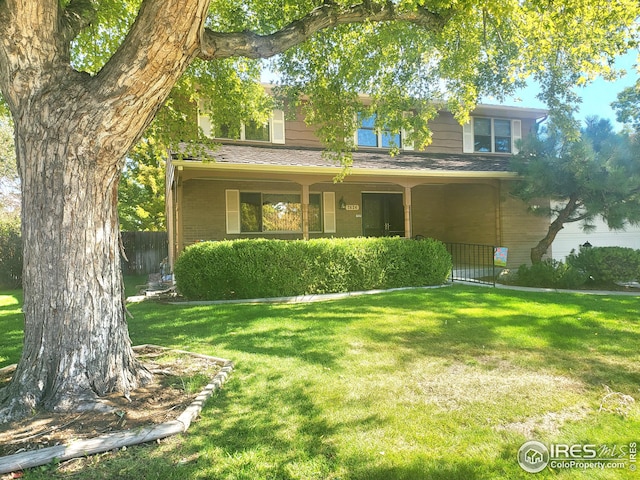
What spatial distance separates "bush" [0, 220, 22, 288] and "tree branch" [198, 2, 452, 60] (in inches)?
562

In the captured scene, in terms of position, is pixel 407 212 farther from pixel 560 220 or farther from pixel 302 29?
pixel 302 29

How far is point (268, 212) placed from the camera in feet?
44.7

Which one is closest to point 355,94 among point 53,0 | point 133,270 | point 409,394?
point 53,0

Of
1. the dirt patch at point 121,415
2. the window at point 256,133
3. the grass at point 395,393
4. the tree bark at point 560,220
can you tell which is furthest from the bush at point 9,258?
the tree bark at point 560,220

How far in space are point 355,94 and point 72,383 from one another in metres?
7.86

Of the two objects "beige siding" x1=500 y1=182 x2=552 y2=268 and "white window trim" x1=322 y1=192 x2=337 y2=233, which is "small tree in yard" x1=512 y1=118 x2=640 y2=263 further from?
"white window trim" x1=322 y1=192 x2=337 y2=233

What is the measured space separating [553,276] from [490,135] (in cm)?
762

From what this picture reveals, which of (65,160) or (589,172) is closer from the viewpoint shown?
(65,160)

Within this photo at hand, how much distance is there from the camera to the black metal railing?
1203 cm

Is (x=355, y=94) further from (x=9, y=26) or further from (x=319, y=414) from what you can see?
(x=319, y=414)

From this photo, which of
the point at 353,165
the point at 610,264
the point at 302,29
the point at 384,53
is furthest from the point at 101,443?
the point at 610,264

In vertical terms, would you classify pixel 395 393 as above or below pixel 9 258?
below

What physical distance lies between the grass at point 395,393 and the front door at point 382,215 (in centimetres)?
859

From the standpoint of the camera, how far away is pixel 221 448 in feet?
9.04
